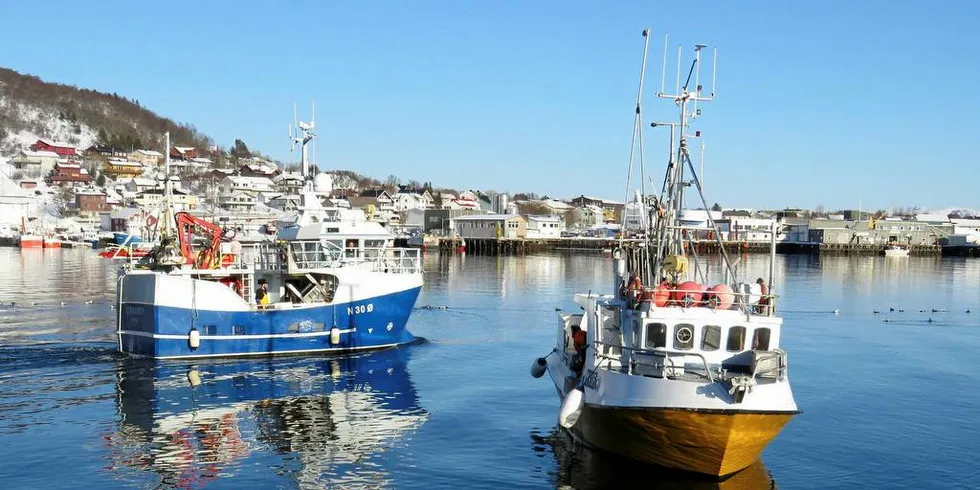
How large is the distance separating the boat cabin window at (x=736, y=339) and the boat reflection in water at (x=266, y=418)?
7.69 metres

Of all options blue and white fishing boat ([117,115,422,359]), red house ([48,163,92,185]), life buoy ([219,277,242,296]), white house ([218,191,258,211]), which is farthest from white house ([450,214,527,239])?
life buoy ([219,277,242,296])

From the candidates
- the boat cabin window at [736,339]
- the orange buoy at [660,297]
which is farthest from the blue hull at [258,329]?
the boat cabin window at [736,339]

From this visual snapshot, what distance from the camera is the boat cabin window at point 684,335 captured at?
17688 mm

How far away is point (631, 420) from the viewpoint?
16953 millimetres

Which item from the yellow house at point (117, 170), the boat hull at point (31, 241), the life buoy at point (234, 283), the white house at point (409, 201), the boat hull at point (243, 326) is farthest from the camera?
the yellow house at point (117, 170)

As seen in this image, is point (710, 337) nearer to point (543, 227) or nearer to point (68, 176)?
point (543, 227)

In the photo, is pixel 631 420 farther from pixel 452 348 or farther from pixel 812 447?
pixel 452 348

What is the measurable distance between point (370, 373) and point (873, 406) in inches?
633

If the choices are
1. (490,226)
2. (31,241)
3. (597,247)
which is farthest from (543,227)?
(31,241)

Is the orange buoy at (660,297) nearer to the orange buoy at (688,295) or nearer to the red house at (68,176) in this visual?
the orange buoy at (688,295)

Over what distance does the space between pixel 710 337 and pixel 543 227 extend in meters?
134

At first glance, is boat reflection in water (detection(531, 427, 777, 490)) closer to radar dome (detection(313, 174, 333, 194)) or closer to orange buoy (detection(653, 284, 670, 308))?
orange buoy (detection(653, 284, 670, 308))

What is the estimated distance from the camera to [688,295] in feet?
60.1

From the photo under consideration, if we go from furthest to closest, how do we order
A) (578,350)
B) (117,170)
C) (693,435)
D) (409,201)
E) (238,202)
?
(117,170) < (409,201) < (238,202) < (578,350) < (693,435)
